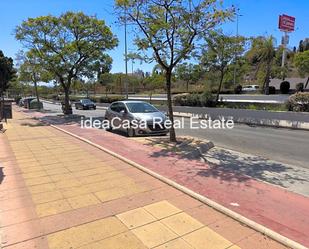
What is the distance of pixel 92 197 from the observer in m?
4.93

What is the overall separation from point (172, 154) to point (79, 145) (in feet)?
10.8

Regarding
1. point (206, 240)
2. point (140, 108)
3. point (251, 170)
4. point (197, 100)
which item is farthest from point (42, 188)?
point (197, 100)

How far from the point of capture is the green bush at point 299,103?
16.1m

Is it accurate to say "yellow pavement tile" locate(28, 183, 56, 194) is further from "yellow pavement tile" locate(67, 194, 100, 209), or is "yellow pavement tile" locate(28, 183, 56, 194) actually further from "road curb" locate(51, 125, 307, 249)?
"road curb" locate(51, 125, 307, 249)

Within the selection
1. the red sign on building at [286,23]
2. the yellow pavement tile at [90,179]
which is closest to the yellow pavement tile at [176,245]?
the yellow pavement tile at [90,179]

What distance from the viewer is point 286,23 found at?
66875 mm

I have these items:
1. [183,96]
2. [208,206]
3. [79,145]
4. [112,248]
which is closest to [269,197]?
[208,206]

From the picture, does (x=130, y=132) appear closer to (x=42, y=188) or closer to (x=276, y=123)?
(x=42, y=188)

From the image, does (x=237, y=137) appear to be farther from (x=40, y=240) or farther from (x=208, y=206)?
(x=40, y=240)

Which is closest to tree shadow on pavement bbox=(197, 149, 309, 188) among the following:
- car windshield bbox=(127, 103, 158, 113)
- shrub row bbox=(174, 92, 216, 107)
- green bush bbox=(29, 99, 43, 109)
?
car windshield bbox=(127, 103, 158, 113)

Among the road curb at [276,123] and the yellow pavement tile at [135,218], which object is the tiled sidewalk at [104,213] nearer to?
the yellow pavement tile at [135,218]

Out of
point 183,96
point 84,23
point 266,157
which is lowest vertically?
point 266,157

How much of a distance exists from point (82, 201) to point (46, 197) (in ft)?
2.28

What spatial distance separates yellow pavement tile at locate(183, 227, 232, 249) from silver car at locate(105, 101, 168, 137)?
8299 millimetres
